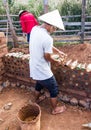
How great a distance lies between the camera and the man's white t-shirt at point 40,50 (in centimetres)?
318

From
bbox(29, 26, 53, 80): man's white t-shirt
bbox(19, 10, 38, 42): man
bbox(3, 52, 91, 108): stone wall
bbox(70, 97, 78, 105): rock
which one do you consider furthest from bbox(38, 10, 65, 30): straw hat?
bbox(19, 10, 38, 42): man

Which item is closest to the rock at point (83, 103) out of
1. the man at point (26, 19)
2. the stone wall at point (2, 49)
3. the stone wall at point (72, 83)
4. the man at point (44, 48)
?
the stone wall at point (72, 83)

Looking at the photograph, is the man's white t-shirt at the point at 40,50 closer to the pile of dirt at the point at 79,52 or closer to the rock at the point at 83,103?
the rock at the point at 83,103

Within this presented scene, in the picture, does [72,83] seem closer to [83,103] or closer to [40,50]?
[83,103]

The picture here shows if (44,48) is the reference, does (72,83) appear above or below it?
below

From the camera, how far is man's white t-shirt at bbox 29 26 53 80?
3179 millimetres

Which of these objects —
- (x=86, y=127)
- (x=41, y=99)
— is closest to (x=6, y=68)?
(x=41, y=99)

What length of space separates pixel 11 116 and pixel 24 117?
384 millimetres

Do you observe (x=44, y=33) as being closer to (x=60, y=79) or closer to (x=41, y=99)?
(x=60, y=79)

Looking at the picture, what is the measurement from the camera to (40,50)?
130 inches

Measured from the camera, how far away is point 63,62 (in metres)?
3.88

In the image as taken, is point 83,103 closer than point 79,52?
Yes

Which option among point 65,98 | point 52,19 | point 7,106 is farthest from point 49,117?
point 52,19

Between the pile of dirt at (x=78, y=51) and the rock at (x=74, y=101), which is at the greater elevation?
the pile of dirt at (x=78, y=51)
